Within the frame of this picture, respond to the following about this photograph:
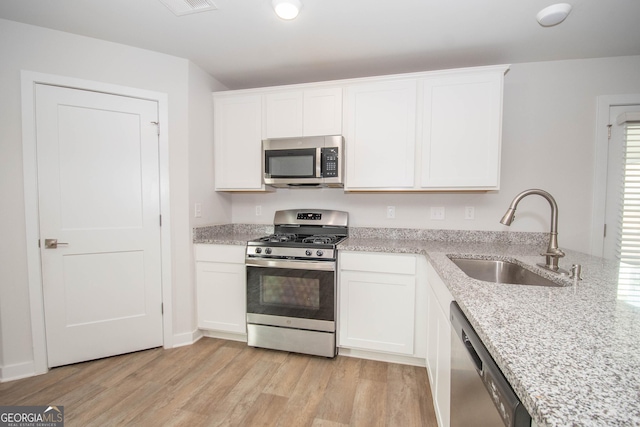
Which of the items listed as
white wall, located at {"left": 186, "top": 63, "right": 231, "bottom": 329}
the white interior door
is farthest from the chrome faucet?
the white interior door

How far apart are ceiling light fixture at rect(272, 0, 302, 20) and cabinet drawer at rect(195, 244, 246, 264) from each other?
1.73 meters

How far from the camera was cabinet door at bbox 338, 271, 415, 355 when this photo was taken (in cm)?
196

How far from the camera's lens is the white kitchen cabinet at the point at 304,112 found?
227cm

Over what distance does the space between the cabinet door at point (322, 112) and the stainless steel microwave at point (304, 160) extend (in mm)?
118

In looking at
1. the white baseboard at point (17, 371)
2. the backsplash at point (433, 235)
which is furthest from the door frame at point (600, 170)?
the white baseboard at point (17, 371)

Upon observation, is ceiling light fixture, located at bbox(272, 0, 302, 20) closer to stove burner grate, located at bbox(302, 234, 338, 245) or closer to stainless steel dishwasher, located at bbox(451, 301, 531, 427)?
stove burner grate, located at bbox(302, 234, 338, 245)

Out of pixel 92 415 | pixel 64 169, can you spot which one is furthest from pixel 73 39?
pixel 92 415

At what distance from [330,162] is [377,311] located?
1.28 m

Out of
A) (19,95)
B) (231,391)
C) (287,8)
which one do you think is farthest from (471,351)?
(19,95)

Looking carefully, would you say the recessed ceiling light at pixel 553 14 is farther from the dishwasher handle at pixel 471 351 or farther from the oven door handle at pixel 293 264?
the oven door handle at pixel 293 264

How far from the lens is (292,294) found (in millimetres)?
2115

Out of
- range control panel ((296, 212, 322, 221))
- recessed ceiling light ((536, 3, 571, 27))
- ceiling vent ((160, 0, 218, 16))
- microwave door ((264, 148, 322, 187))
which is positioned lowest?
range control panel ((296, 212, 322, 221))

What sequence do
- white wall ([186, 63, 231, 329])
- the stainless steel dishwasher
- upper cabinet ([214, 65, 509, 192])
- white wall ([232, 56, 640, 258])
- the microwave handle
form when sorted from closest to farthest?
1. the stainless steel dishwasher
2. upper cabinet ([214, 65, 509, 192])
3. white wall ([232, 56, 640, 258])
4. the microwave handle
5. white wall ([186, 63, 231, 329])

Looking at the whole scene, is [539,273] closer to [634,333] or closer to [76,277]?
[634,333]
